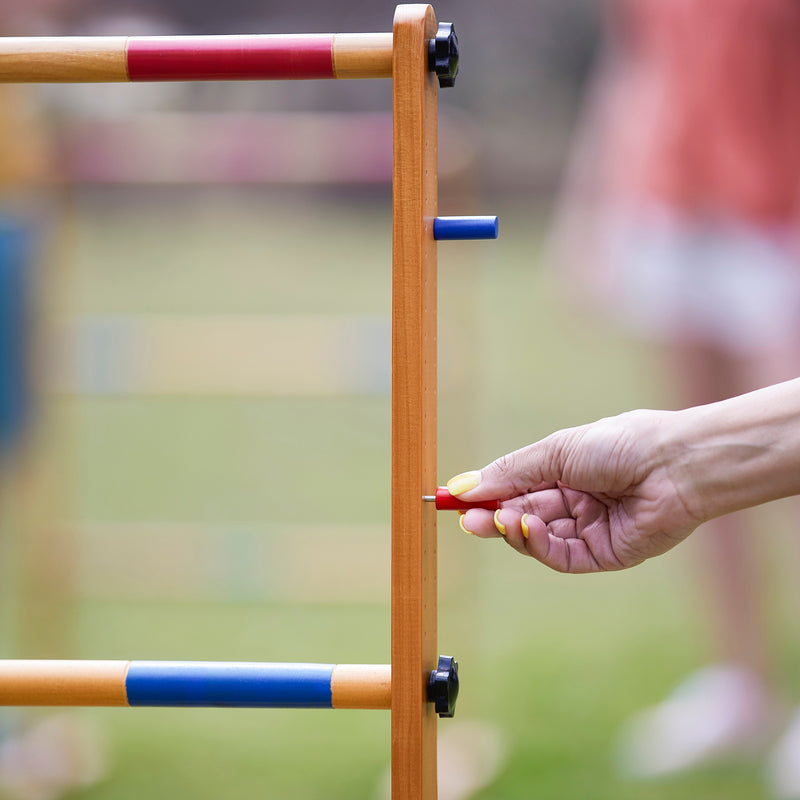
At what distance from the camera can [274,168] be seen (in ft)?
6.75

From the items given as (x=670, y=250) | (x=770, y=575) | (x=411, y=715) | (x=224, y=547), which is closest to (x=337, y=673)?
(x=411, y=715)

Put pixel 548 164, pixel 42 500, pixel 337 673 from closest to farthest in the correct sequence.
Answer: pixel 337 673 < pixel 42 500 < pixel 548 164

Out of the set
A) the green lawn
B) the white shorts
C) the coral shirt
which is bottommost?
the green lawn

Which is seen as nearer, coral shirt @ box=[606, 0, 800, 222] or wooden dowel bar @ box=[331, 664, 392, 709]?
wooden dowel bar @ box=[331, 664, 392, 709]

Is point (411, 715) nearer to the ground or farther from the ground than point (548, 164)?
nearer to the ground

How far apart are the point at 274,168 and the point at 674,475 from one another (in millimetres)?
1413

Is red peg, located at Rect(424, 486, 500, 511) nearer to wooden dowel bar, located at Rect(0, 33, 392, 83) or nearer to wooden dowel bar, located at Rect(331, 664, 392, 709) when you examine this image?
wooden dowel bar, located at Rect(331, 664, 392, 709)

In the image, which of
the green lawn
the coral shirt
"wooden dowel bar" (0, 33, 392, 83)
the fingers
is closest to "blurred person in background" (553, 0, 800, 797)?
the coral shirt

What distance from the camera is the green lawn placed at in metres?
1.63

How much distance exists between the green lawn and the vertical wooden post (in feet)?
2.84

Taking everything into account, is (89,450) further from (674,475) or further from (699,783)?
(674,475)

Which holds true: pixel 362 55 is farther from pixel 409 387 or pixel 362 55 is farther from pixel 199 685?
pixel 199 685

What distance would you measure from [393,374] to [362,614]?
160cm

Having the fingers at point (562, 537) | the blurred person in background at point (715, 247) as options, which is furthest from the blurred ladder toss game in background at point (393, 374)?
the blurred person in background at point (715, 247)
